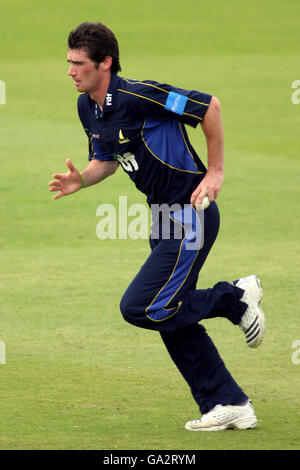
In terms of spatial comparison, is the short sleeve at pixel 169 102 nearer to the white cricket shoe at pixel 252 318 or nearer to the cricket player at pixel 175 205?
the cricket player at pixel 175 205

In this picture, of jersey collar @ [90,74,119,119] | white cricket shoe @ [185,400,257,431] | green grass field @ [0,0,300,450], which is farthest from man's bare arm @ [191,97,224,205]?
green grass field @ [0,0,300,450]

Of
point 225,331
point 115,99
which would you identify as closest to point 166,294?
point 115,99

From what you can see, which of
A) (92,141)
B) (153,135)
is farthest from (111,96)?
(92,141)

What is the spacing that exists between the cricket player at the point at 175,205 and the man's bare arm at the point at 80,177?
0.31 m

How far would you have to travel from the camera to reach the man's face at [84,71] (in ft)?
17.7

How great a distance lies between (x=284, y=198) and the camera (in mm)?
11977

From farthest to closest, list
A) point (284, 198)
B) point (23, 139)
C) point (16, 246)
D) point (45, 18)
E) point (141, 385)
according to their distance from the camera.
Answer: point (45, 18) < point (23, 139) < point (284, 198) < point (16, 246) < point (141, 385)

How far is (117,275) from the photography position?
8852 millimetres

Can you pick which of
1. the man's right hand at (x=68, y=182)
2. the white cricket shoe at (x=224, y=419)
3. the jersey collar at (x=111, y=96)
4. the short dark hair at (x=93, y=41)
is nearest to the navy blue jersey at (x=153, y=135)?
the jersey collar at (x=111, y=96)

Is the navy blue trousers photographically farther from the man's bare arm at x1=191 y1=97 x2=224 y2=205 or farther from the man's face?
the man's face

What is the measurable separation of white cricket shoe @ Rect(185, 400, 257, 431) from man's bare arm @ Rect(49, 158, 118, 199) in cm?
146

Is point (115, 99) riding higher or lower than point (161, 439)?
higher
